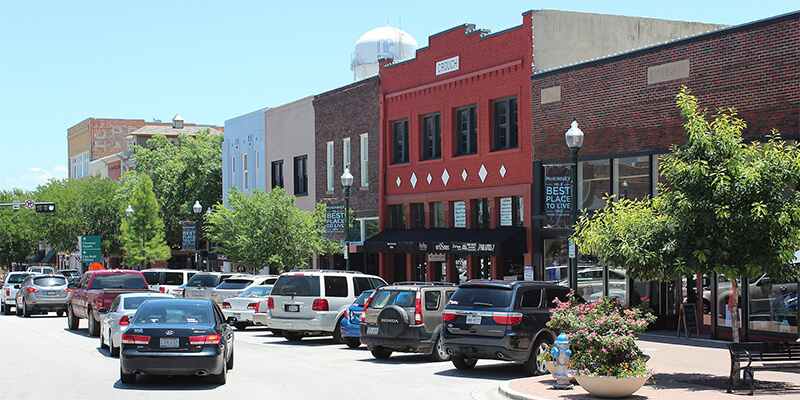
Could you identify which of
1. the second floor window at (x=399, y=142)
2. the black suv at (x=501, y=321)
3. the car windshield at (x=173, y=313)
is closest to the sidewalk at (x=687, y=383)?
the black suv at (x=501, y=321)

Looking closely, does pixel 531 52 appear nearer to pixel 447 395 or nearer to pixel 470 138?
pixel 470 138

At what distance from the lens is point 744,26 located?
26.5 metres

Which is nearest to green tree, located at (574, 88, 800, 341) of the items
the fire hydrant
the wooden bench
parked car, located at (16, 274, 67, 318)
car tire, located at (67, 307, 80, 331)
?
the wooden bench

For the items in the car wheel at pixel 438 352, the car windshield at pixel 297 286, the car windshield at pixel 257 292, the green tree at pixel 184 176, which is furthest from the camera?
the green tree at pixel 184 176

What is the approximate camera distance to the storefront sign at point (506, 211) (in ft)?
118

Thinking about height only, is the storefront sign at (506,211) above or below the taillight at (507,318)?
above

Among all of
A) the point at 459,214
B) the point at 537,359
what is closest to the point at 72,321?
the point at 459,214

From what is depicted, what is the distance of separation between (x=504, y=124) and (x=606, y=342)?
2103 centimetres

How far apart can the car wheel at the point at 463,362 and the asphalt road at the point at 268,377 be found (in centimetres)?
16

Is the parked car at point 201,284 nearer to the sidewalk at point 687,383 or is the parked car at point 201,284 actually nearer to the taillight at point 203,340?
the sidewalk at point 687,383

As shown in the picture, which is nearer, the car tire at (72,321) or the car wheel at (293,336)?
the car wheel at (293,336)

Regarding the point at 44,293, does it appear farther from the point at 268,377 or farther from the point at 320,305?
the point at 268,377

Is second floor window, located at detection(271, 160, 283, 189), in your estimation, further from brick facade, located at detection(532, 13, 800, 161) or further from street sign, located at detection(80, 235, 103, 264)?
brick facade, located at detection(532, 13, 800, 161)

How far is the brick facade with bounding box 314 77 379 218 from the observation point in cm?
4444
